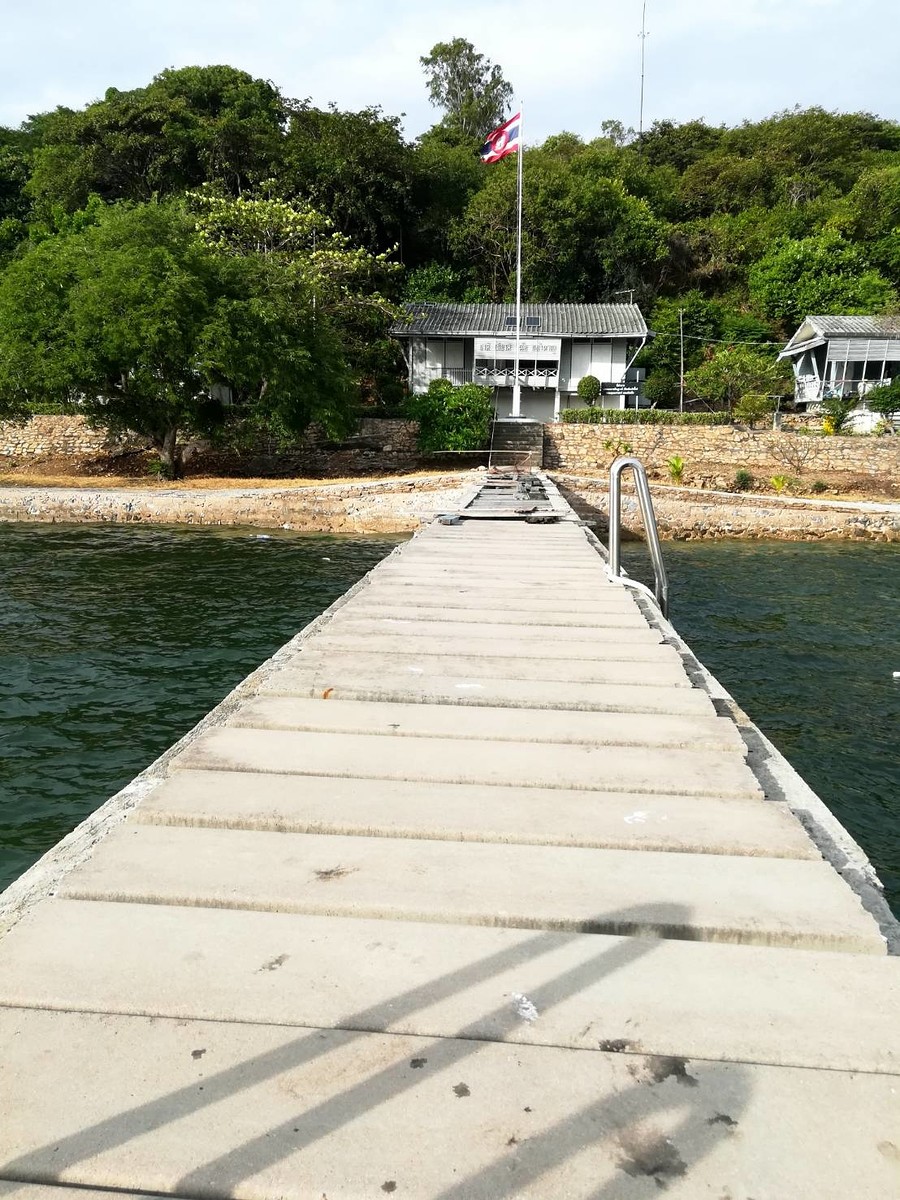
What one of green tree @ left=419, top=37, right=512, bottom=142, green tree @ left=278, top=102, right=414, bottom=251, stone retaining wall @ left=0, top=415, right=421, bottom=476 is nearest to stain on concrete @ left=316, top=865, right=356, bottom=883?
stone retaining wall @ left=0, top=415, right=421, bottom=476

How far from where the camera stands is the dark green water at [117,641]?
4.99 metres

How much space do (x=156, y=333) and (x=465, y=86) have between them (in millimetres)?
47419

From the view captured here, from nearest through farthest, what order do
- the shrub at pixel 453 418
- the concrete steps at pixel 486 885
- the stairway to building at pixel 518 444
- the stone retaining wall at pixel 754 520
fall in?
the concrete steps at pixel 486 885 → the stone retaining wall at pixel 754 520 → the shrub at pixel 453 418 → the stairway to building at pixel 518 444

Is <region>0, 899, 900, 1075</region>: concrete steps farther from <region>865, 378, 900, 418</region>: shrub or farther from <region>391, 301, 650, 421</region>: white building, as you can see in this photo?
<region>391, 301, 650, 421</region>: white building

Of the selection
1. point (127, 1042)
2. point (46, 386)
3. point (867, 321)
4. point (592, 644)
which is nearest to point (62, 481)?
point (46, 386)

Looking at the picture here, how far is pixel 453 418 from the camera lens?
25.0m

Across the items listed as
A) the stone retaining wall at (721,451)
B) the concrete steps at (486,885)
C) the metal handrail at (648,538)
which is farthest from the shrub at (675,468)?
the concrete steps at (486,885)

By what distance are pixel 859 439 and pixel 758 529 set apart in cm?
816

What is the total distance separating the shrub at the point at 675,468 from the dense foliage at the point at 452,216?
24.3 ft

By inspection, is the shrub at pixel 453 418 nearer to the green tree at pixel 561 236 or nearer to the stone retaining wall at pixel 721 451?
the stone retaining wall at pixel 721 451

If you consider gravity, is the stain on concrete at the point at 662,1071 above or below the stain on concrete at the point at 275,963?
below

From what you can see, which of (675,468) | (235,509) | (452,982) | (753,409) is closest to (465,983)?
(452,982)

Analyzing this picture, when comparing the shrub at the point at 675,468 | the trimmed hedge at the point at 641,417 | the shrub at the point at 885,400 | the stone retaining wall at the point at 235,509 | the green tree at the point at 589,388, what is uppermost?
the green tree at the point at 589,388

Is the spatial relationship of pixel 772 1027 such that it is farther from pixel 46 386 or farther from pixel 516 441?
pixel 516 441
